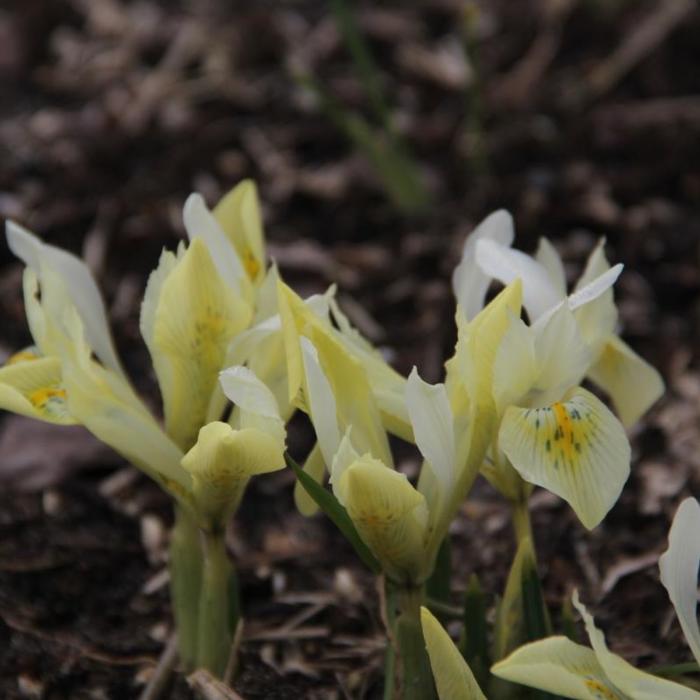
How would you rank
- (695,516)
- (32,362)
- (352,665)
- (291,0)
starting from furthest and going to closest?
(291,0) < (352,665) < (32,362) < (695,516)

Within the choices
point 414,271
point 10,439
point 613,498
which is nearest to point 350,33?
point 414,271

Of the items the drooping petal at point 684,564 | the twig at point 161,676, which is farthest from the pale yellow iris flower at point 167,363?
the drooping petal at point 684,564

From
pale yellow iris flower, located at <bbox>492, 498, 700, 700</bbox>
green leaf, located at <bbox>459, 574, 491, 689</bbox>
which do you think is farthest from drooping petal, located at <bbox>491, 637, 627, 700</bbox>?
green leaf, located at <bbox>459, 574, 491, 689</bbox>

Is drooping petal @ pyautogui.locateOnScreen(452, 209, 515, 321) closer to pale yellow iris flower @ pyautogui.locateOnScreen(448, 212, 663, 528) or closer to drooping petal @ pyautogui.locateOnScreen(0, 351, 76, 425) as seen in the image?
pale yellow iris flower @ pyautogui.locateOnScreen(448, 212, 663, 528)

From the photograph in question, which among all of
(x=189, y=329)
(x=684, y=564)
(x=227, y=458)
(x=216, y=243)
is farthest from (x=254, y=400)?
(x=684, y=564)

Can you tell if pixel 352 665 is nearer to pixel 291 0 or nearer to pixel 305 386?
pixel 305 386

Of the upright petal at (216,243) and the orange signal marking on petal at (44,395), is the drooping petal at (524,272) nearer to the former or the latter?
the upright petal at (216,243)

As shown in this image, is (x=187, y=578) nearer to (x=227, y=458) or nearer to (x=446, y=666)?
(x=227, y=458)
